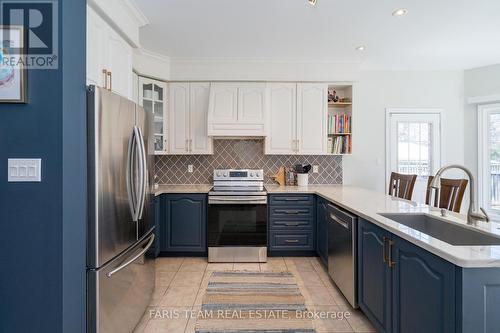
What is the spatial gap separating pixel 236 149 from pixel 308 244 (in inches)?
65.9

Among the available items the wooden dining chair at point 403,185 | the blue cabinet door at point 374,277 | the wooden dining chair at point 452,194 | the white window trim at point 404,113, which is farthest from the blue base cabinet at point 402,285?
the white window trim at point 404,113

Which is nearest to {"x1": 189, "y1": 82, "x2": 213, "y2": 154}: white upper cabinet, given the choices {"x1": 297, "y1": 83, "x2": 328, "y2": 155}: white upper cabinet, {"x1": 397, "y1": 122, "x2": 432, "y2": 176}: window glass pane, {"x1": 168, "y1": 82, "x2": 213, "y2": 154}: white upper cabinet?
{"x1": 168, "y1": 82, "x2": 213, "y2": 154}: white upper cabinet

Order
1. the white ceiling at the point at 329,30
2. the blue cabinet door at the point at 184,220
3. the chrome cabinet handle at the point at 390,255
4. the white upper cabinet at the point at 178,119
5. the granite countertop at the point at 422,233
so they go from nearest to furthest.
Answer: the granite countertop at the point at 422,233
the chrome cabinet handle at the point at 390,255
the white ceiling at the point at 329,30
the blue cabinet door at the point at 184,220
the white upper cabinet at the point at 178,119

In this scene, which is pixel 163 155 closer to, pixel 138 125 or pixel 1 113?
pixel 138 125

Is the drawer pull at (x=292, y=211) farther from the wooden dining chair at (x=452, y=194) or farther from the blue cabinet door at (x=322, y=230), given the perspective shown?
the wooden dining chair at (x=452, y=194)

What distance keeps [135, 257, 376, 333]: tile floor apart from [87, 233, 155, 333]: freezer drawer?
19 centimetres

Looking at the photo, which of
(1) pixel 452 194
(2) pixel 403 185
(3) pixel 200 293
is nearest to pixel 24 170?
(3) pixel 200 293

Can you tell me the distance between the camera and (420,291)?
1.38 meters

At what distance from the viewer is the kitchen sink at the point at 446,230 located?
5.04 ft

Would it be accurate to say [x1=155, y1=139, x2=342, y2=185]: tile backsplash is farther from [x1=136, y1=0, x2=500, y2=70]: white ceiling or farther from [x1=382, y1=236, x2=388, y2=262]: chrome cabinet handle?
[x1=382, y1=236, x2=388, y2=262]: chrome cabinet handle

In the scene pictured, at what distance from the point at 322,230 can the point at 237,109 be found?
1899mm

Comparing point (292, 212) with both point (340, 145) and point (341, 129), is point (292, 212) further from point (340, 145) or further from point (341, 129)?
point (341, 129)

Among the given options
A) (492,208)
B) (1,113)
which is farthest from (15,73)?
(492,208)

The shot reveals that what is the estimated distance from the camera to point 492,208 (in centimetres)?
404
